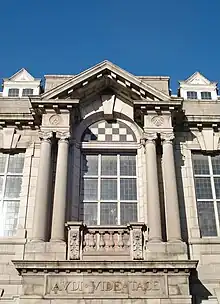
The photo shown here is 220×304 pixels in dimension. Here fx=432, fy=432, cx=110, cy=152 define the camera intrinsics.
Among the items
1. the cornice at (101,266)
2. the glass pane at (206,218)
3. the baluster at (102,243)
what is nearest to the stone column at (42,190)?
the cornice at (101,266)

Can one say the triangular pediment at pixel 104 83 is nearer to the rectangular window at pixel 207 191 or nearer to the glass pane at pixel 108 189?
the rectangular window at pixel 207 191

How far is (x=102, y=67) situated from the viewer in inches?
737

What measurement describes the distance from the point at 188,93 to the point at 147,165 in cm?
598

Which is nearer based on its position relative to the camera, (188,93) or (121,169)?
(121,169)

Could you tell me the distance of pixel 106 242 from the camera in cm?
1516

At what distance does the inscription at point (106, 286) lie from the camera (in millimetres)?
13875

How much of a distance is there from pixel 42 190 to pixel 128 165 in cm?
391

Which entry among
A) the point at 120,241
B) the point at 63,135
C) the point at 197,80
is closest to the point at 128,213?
the point at 120,241

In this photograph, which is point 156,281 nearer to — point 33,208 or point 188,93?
point 33,208

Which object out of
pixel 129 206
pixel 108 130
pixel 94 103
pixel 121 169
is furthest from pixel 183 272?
pixel 94 103

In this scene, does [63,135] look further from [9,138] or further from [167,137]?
[167,137]

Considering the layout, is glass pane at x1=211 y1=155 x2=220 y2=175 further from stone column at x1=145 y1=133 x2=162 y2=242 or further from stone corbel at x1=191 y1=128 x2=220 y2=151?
stone column at x1=145 y1=133 x2=162 y2=242

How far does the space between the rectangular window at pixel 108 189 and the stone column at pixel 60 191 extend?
122cm

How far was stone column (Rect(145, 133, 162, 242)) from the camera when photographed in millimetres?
15203
